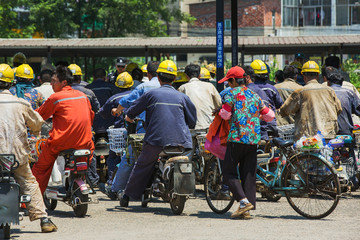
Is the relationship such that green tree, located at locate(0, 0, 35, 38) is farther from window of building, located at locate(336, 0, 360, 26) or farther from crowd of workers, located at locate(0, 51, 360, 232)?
crowd of workers, located at locate(0, 51, 360, 232)

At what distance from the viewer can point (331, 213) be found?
9.54 meters

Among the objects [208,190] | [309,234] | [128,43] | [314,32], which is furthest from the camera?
[314,32]

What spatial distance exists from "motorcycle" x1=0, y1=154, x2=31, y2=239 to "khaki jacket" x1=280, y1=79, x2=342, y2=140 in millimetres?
4396

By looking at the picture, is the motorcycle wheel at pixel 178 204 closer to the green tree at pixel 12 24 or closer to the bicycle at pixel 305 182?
the bicycle at pixel 305 182

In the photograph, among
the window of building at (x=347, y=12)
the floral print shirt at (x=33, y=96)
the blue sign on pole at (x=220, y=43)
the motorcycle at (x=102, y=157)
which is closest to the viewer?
the floral print shirt at (x=33, y=96)

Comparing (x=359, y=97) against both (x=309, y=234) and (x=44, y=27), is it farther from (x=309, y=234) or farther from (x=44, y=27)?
(x=44, y=27)

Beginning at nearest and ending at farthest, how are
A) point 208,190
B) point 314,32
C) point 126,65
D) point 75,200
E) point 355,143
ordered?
point 75,200 < point 208,190 < point 355,143 < point 126,65 < point 314,32

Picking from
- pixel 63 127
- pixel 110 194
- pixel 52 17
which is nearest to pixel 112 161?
pixel 110 194

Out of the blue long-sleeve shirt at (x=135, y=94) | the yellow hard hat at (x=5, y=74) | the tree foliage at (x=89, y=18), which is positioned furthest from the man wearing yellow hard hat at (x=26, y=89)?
the tree foliage at (x=89, y=18)

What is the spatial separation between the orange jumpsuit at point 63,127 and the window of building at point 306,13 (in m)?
44.6

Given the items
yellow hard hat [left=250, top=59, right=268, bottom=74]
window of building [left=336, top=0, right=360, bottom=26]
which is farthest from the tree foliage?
yellow hard hat [left=250, top=59, right=268, bottom=74]

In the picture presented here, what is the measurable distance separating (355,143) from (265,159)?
2.00 meters

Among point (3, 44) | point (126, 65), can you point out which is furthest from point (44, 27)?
point (126, 65)

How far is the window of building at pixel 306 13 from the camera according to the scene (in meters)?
51.9
